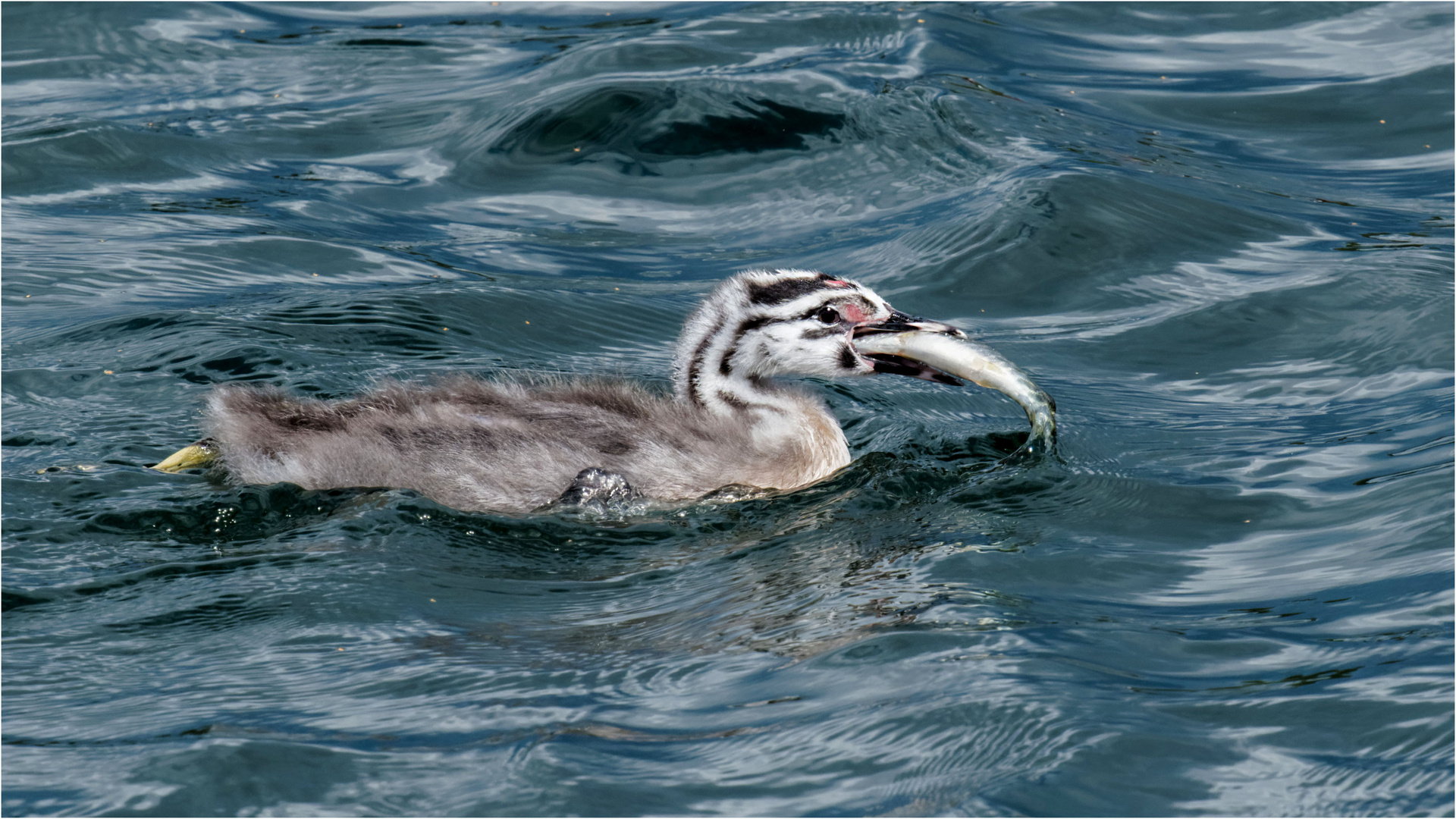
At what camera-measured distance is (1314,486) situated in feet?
27.3

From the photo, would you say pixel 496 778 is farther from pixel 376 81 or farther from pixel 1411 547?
pixel 376 81

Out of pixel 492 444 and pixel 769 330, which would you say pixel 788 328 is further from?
pixel 492 444

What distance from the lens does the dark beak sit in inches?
332

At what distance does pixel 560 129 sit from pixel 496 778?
9.18 m

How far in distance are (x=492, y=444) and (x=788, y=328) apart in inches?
65.1

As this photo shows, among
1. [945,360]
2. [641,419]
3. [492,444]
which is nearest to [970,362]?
[945,360]

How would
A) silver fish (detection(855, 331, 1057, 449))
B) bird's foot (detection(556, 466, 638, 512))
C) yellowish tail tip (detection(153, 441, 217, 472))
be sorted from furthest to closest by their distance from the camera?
1. yellowish tail tip (detection(153, 441, 217, 472))
2. silver fish (detection(855, 331, 1057, 449))
3. bird's foot (detection(556, 466, 638, 512))

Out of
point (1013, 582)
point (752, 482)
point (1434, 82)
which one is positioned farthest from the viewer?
point (1434, 82)

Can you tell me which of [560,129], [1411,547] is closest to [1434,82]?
[560,129]

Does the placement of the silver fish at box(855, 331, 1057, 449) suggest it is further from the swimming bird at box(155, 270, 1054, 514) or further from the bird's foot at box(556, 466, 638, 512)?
the bird's foot at box(556, 466, 638, 512)

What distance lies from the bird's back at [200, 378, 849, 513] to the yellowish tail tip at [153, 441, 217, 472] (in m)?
0.24

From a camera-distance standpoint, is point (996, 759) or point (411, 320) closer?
point (996, 759)

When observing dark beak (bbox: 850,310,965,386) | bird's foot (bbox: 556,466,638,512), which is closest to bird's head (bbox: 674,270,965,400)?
→ dark beak (bbox: 850,310,965,386)

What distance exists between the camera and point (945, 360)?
8281 mm
